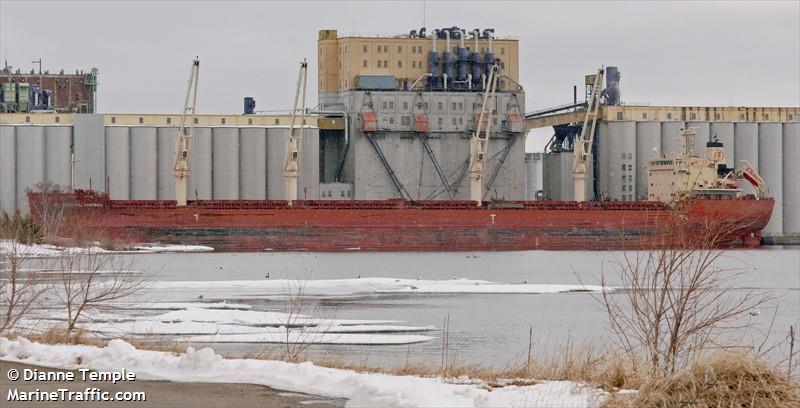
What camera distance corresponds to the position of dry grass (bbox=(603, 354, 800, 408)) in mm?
11125

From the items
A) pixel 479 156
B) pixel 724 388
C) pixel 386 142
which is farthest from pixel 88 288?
pixel 386 142

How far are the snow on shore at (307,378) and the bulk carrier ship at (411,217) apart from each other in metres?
45.9

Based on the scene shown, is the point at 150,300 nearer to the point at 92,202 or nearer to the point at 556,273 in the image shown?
the point at 556,273

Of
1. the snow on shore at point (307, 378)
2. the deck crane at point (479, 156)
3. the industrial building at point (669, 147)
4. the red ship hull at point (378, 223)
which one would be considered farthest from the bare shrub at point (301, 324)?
the industrial building at point (669, 147)

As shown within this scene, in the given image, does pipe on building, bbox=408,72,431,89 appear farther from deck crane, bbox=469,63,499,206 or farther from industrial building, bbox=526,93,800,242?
industrial building, bbox=526,93,800,242

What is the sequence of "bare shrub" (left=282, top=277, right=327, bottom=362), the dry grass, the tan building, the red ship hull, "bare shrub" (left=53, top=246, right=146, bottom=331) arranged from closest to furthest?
the dry grass < "bare shrub" (left=53, top=246, right=146, bottom=331) < "bare shrub" (left=282, top=277, right=327, bottom=362) < the red ship hull < the tan building

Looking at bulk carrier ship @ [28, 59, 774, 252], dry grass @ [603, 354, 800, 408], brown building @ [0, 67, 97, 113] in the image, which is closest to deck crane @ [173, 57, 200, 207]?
bulk carrier ship @ [28, 59, 774, 252]

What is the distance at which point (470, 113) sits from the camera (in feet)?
262

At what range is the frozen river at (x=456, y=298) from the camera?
21078mm

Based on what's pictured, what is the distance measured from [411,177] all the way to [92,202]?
21.8 m

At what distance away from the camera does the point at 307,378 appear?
13.3 meters

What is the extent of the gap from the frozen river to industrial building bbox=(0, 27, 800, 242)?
17310mm

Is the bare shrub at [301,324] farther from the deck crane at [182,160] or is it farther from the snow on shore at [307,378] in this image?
the deck crane at [182,160]

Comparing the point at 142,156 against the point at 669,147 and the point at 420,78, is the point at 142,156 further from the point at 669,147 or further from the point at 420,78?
the point at 669,147
